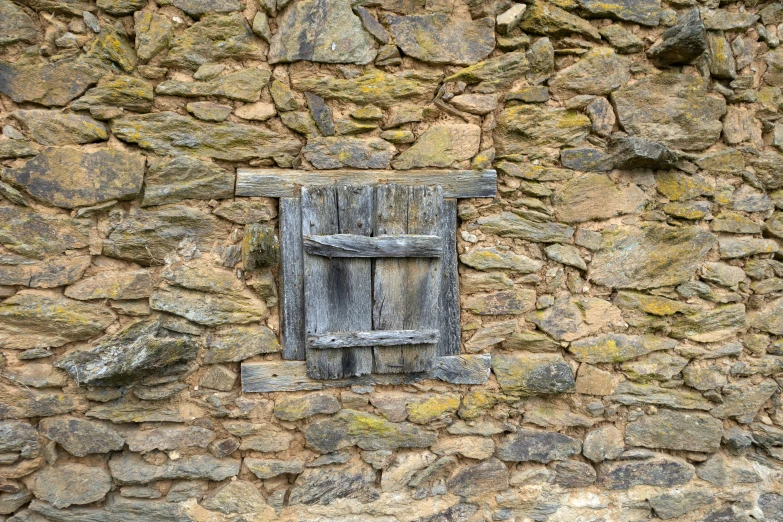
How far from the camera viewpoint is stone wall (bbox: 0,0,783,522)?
2.25 meters

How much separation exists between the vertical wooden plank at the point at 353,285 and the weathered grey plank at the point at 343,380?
4.1 inches

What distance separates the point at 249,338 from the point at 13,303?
111 centimetres

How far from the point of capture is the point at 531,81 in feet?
8.37

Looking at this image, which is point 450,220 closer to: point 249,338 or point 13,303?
point 249,338

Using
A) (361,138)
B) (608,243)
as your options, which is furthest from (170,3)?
(608,243)

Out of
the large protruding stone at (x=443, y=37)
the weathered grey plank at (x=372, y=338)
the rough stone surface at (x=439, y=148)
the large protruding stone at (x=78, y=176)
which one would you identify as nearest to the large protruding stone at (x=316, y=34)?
the large protruding stone at (x=443, y=37)

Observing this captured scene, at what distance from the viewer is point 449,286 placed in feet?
8.39

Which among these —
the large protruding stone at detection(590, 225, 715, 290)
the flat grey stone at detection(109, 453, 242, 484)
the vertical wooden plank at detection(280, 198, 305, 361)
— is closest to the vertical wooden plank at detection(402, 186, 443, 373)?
the vertical wooden plank at detection(280, 198, 305, 361)

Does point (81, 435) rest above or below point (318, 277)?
below

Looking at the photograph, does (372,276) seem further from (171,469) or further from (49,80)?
(49,80)

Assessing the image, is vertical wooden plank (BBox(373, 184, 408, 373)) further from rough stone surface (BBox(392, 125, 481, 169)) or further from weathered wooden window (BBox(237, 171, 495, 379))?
rough stone surface (BBox(392, 125, 481, 169))

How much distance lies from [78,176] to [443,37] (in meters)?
1.98

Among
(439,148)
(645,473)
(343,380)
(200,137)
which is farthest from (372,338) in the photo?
(645,473)

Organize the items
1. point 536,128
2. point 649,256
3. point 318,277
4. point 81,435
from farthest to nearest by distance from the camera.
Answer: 1. point 649,256
2. point 536,128
3. point 318,277
4. point 81,435
